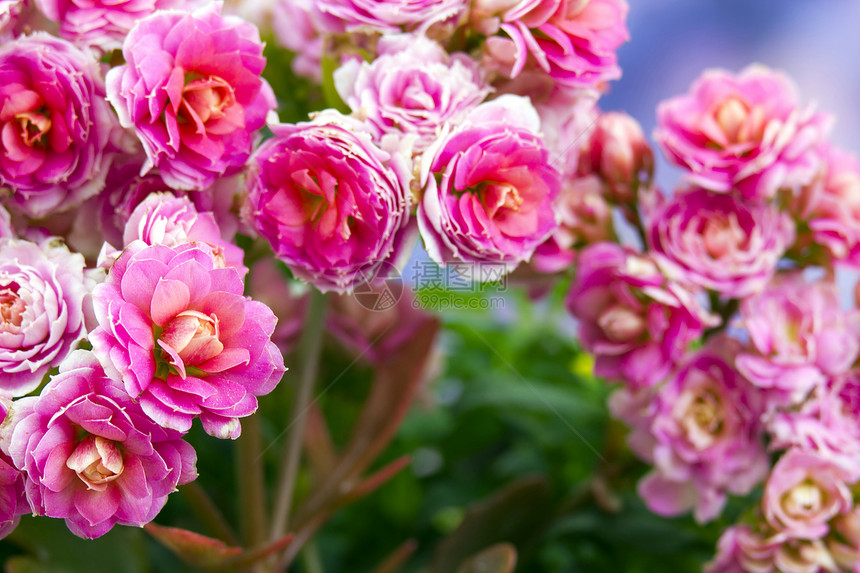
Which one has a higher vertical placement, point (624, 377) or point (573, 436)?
point (624, 377)

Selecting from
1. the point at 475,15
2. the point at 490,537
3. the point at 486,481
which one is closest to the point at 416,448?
the point at 486,481

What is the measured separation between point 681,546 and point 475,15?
43 cm

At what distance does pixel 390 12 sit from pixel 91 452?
28cm

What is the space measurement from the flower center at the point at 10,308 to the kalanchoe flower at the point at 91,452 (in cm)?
5

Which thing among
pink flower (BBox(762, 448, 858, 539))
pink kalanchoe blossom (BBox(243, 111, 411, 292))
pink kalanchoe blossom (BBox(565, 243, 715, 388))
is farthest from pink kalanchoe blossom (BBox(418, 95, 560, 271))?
pink flower (BBox(762, 448, 858, 539))

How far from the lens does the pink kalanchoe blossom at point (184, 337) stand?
338 mm

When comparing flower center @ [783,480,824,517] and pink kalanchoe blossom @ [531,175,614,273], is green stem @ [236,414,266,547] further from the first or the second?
flower center @ [783,480,824,517]

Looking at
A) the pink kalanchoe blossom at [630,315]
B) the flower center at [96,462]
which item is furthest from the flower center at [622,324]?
the flower center at [96,462]

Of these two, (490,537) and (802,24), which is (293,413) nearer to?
(490,537)

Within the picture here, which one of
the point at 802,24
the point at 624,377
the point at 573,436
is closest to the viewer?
the point at 624,377

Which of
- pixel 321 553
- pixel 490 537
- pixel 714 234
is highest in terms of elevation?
pixel 714 234

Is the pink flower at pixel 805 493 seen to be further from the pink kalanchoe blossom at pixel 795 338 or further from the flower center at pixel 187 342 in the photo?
the flower center at pixel 187 342

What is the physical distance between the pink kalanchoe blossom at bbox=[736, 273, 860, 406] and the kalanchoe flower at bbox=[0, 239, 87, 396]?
402 millimetres

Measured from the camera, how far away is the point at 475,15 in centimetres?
47
